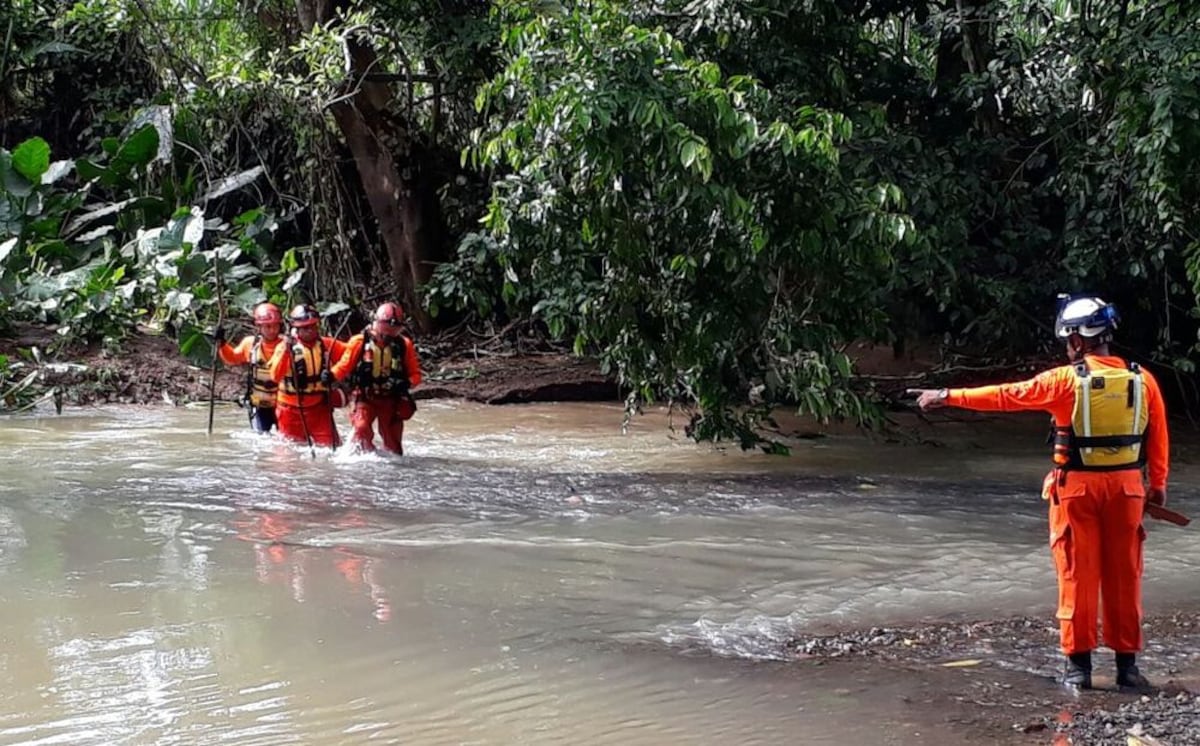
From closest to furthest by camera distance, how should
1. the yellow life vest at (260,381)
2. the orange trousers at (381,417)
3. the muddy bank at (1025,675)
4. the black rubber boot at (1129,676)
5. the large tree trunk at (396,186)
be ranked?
the muddy bank at (1025,675)
the black rubber boot at (1129,676)
the orange trousers at (381,417)
the yellow life vest at (260,381)
the large tree trunk at (396,186)

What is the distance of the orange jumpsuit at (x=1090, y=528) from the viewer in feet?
16.6

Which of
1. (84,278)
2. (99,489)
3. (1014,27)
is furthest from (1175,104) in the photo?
(84,278)

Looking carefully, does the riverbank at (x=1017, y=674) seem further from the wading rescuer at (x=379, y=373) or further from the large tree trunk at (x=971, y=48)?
the large tree trunk at (x=971, y=48)

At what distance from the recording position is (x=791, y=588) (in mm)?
6781

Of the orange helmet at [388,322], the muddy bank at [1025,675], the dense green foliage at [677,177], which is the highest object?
the dense green foliage at [677,177]

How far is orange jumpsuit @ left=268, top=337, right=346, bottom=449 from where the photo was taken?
34.1 feet

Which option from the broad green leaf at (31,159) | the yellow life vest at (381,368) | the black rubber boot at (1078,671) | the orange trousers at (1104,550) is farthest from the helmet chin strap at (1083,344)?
the broad green leaf at (31,159)

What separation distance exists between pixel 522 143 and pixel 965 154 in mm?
4176

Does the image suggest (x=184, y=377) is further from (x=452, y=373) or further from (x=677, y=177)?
(x=677, y=177)

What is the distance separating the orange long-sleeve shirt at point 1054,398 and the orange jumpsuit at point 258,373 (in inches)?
274

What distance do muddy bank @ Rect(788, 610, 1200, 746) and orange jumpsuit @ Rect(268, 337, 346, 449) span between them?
18.7ft

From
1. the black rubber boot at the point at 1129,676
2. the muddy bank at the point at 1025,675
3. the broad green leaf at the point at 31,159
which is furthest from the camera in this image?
the broad green leaf at the point at 31,159

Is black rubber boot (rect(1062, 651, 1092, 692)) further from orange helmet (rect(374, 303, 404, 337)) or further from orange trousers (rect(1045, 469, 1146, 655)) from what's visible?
orange helmet (rect(374, 303, 404, 337))

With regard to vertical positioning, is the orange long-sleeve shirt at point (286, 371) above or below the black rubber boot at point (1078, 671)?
above
